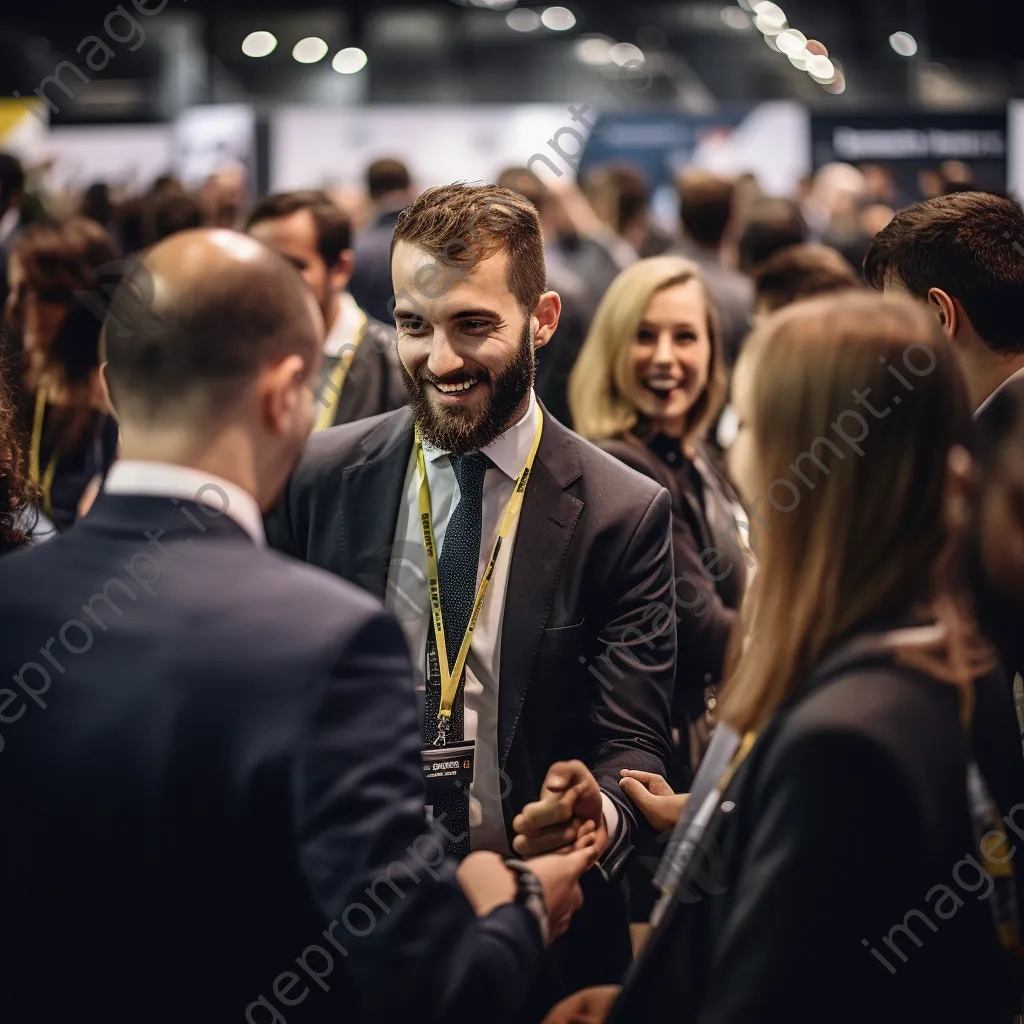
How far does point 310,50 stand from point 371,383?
14.9 metres

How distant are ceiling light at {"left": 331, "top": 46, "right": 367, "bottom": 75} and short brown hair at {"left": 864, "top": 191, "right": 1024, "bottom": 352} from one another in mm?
14916

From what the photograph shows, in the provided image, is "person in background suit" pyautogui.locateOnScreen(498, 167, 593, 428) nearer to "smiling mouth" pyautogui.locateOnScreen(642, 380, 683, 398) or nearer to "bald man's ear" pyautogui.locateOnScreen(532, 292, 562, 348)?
"smiling mouth" pyautogui.locateOnScreen(642, 380, 683, 398)

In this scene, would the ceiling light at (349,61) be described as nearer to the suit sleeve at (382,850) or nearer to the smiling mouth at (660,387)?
the smiling mouth at (660,387)

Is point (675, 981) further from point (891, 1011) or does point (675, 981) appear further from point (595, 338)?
point (595, 338)

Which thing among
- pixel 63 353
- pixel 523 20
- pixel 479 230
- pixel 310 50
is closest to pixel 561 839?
pixel 479 230

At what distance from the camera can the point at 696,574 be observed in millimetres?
2984

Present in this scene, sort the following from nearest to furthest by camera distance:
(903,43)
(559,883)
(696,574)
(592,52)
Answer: (559,883), (696,574), (903,43), (592,52)

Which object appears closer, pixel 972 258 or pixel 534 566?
pixel 534 566

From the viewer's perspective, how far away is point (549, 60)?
18906 millimetres

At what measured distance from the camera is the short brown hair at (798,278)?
13.7 feet

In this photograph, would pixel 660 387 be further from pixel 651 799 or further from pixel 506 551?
pixel 651 799

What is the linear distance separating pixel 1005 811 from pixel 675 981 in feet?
1.31

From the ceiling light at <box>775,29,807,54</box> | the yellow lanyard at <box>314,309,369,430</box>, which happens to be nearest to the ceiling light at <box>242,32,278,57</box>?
the ceiling light at <box>775,29,807,54</box>

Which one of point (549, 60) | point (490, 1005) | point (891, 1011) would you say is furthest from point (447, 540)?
point (549, 60)
